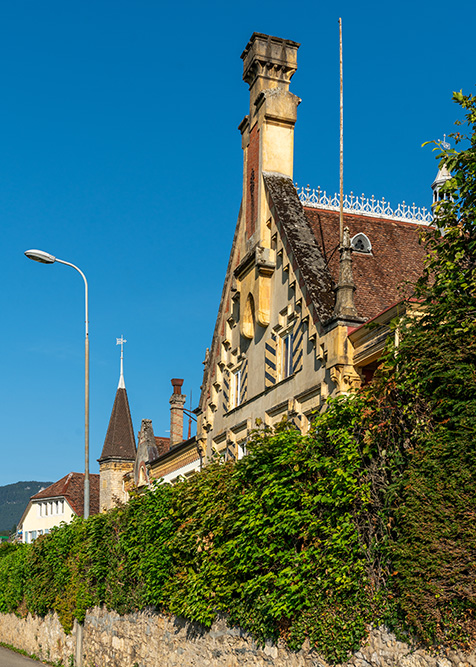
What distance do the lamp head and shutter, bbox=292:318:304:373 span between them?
294 inches

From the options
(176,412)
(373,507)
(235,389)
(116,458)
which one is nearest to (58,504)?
(116,458)

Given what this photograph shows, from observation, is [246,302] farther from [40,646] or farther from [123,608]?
[40,646]

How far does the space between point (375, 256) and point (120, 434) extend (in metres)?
31.3

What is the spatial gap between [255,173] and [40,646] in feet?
53.1

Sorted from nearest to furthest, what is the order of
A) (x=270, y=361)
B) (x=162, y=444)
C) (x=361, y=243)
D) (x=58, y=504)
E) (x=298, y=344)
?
1. (x=298, y=344)
2. (x=270, y=361)
3. (x=361, y=243)
4. (x=162, y=444)
5. (x=58, y=504)

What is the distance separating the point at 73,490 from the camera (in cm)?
7212

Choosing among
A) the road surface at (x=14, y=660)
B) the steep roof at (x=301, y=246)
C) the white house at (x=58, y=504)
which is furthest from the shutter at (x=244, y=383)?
the white house at (x=58, y=504)

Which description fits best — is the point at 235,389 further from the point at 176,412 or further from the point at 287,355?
the point at 176,412

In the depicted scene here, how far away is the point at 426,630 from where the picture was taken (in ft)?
28.4

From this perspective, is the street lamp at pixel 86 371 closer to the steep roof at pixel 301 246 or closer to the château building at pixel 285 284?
the château building at pixel 285 284

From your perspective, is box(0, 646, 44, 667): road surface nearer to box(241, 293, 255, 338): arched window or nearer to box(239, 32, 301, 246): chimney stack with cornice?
box(241, 293, 255, 338): arched window

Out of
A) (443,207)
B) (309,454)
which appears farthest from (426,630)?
(443,207)

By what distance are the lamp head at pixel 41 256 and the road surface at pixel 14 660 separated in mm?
11253

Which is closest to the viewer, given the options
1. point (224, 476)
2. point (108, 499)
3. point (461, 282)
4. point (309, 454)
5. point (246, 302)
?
point (461, 282)
